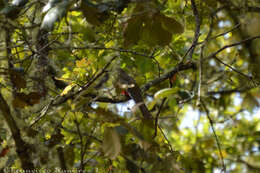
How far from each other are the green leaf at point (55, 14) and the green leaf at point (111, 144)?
277mm

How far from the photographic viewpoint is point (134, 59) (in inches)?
70.4

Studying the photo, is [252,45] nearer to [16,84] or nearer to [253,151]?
[16,84]

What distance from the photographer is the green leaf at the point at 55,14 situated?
83 cm

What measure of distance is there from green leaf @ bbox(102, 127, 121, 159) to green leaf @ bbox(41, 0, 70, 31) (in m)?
0.28

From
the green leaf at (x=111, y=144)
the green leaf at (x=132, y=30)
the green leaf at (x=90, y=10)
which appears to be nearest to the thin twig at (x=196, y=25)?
the green leaf at (x=132, y=30)

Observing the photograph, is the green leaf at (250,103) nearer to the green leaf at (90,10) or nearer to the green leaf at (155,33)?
the green leaf at (155,33)

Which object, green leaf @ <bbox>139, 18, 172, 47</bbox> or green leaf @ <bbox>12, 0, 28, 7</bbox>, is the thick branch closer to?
green leaf @ <bbox>12, 0, 28, 7</bbox>

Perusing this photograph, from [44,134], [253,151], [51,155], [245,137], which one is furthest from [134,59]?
[245,137]

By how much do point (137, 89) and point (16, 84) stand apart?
57 cm

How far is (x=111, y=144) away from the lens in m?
0.84

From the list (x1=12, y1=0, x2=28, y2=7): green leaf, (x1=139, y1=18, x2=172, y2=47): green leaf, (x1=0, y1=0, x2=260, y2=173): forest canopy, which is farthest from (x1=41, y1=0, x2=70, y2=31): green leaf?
(x1=139, y1=18, x2=172, y2=47): green leaf

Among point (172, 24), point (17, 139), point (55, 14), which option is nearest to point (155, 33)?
point (172, 24)

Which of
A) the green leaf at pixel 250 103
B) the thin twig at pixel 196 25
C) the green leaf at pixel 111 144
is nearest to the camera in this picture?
the green leaf at pixel 111 144

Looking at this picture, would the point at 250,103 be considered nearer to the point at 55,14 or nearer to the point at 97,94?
the point at 97,94
